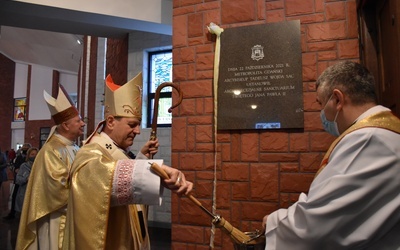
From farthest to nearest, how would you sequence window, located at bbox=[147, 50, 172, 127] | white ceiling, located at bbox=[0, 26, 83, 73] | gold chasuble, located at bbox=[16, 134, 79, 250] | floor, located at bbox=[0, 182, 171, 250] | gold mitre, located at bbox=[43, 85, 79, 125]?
white ceiling, located at bbox=[0, 26, 83, 73], window, located at bbox=[147, 50, 172, 127], floor, located at bbox=[0, 182, 171, 250], gold mitre, located at bbox=[43, 85, 79, 125], gold chasuble, located at bbox=[16, 134, 79, 250]

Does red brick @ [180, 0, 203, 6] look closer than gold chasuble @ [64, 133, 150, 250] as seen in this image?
No

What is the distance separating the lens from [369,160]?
1100mm

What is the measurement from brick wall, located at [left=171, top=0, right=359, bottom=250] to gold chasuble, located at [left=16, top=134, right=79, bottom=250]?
0.94 meters

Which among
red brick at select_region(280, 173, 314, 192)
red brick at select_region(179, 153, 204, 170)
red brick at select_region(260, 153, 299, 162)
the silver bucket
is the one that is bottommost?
the silver bucket

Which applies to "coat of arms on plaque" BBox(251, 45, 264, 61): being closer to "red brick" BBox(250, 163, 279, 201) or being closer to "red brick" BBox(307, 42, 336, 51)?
"red brick" BBox(307, 42, 336, 51)

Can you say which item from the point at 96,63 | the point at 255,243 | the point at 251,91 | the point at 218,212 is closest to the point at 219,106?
the point at 251,91

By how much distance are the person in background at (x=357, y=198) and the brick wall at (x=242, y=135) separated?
2.55 feet

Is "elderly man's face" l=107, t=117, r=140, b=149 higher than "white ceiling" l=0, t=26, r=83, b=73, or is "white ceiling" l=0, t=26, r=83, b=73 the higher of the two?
"white ceiling" l=0, t=26, r=83, b=73

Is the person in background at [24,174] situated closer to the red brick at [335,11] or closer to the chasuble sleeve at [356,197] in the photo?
the red brick at [335,11]

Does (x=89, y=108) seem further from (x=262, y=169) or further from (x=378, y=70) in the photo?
(x=378, y=70)

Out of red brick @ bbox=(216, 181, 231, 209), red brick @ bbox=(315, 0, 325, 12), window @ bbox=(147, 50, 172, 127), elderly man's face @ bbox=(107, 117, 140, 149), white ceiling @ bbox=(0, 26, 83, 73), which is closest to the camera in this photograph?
elderly man's face @ bbox=(107, 117, 140, 149)

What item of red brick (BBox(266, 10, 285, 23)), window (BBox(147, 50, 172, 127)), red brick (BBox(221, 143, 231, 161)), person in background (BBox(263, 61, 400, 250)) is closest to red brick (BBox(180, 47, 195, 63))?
red brick (BBox(266, 10, 285, 23))

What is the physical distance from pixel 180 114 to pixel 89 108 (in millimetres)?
5748

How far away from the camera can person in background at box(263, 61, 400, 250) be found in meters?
1.08
